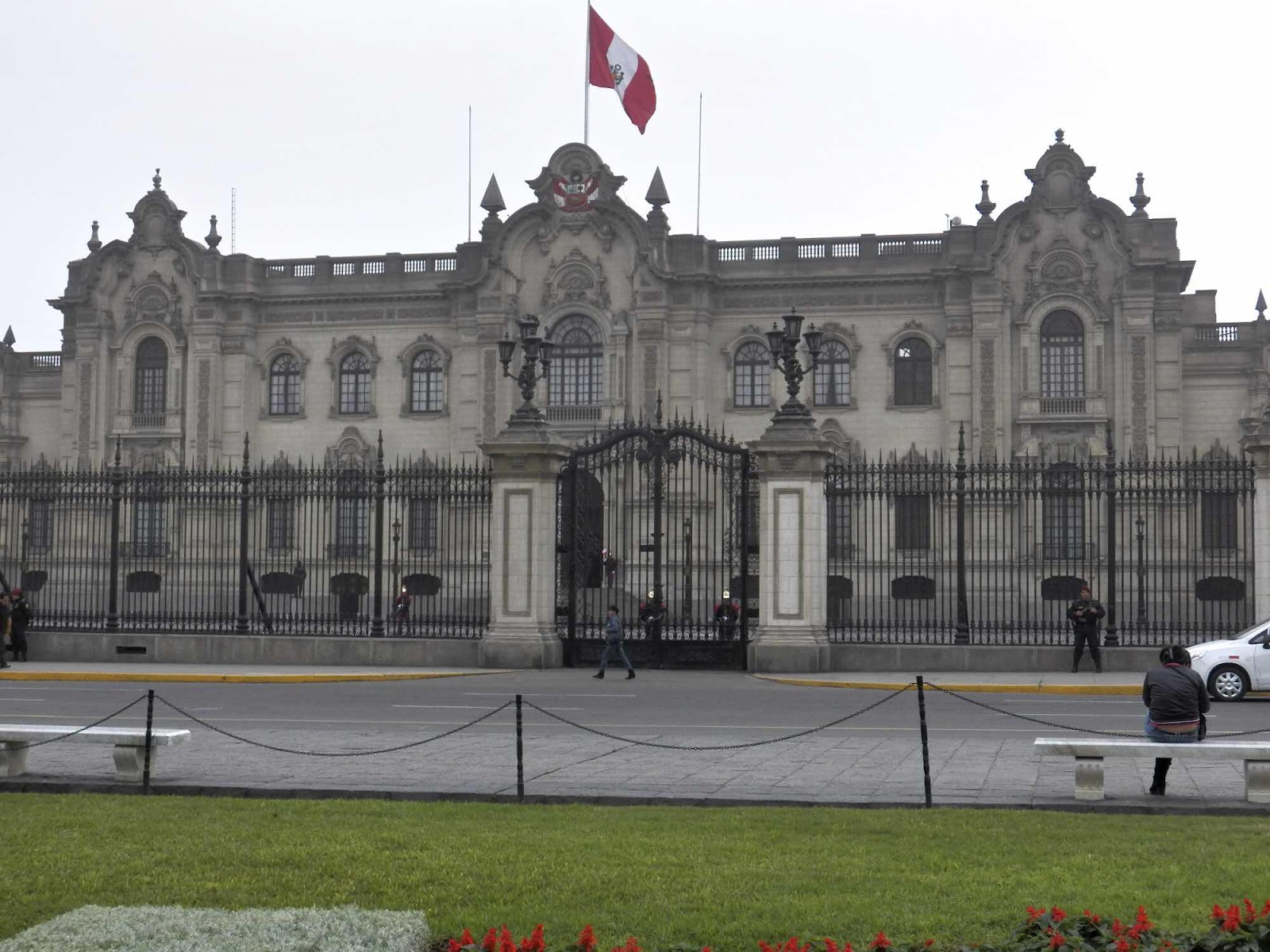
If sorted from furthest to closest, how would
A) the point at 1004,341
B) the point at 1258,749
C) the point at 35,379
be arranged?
the point at 35,379 → the point at 1004,341 → the point at 1258,749

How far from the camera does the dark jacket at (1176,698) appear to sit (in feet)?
43.2

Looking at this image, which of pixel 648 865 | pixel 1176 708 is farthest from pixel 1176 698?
pixel 648 865

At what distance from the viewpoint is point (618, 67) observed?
49.4m

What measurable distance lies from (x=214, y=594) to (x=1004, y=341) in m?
25.6

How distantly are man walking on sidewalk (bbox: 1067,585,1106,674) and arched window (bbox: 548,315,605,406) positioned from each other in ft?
92.9

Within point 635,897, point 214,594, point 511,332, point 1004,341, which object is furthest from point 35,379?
point 635,897

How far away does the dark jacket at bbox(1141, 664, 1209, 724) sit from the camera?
1316 centimetres

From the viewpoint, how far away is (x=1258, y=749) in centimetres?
1202

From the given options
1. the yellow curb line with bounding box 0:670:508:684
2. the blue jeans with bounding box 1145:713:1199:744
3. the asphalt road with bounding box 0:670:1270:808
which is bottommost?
the asphalt road with bounding box 0:670:1270:808

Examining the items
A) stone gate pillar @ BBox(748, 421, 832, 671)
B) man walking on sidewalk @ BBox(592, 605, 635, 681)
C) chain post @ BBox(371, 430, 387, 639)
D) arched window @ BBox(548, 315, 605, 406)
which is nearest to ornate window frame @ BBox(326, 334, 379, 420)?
arched window @ BBox(548, 315, 605, 406)

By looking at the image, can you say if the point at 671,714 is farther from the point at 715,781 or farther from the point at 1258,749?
the point at 1258,749

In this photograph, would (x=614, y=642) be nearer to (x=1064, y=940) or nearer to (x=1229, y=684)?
(x=1229, y=684)

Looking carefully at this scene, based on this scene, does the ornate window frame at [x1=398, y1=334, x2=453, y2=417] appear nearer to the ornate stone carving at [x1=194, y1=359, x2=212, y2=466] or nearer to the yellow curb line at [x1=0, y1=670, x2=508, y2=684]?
the ornate stone carving at [x1=194, y1=359, x2=212, y2=466]

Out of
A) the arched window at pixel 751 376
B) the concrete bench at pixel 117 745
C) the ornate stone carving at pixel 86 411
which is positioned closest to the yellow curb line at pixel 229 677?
the concrete bench at pixel 117 745
